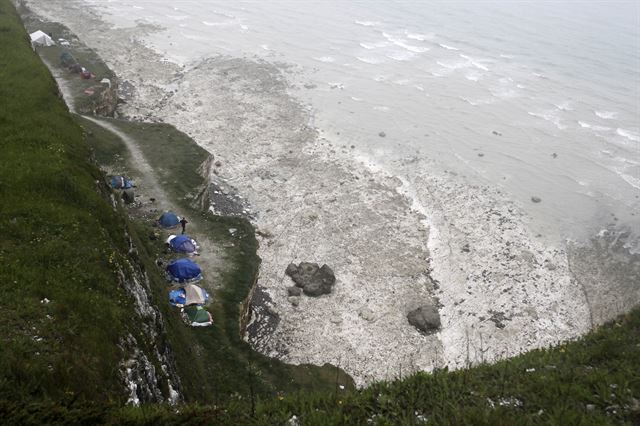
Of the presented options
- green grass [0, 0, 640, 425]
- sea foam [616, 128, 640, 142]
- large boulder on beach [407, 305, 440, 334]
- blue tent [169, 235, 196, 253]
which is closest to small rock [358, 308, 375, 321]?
large boulder on beach [407, 305, 440, 334]

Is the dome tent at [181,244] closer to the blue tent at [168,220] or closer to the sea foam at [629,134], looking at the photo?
the blue tent at [168,220]

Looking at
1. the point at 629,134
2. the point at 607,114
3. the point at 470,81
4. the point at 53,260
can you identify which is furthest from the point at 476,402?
the point at 470,81

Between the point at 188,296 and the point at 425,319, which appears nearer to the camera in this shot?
the point at 188,296

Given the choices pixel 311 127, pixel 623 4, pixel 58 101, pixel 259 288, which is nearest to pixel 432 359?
pixel 259 288

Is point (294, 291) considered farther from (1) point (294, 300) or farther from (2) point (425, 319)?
(2) point (425, 319)

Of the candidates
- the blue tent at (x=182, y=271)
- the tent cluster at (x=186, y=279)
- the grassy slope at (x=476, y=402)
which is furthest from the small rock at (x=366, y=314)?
the grassy slope at (x=476, y=402)
